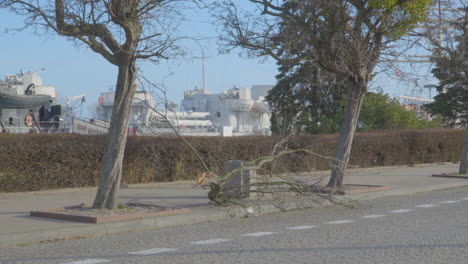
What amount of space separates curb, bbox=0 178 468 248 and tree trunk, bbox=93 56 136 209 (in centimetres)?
114

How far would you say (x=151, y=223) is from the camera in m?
11.5

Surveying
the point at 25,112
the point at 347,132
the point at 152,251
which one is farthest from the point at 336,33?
the point at 25,112

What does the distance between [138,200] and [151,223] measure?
363 centimetres

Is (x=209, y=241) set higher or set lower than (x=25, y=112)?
lower

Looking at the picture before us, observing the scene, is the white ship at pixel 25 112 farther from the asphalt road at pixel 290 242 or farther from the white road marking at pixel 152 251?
the white road marking at pixel 152 251

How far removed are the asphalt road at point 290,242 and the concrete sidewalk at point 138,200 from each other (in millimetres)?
293

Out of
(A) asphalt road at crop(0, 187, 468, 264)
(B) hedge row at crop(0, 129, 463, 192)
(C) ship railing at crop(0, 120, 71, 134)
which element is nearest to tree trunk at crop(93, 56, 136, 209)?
(A) asphalt road at crop(0, 187, 468, 264)

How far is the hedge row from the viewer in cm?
1599

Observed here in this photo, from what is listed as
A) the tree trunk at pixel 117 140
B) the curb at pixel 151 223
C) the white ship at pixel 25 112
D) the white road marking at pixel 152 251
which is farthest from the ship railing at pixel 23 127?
the white road marking at pixel 152 251

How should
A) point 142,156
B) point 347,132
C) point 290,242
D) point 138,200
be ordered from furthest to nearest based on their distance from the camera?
1. point 142,156
2. point 347,132
3. point 138,200
4. point 290,242

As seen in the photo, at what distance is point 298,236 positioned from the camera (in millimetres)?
10398

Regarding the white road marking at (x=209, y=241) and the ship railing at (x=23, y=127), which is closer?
the white road marking at (x=209, y=241)

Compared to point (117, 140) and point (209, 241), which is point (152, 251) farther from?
point (117, 140)

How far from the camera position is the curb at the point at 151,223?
9789 millimetres
